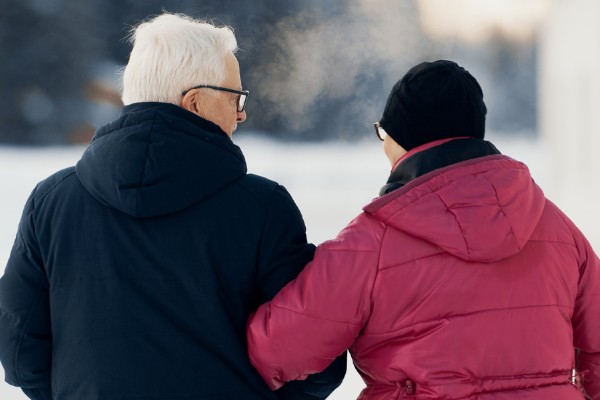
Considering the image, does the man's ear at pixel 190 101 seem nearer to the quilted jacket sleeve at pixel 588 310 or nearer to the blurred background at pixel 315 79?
the quilted jacket sleeve at pixel 588 310

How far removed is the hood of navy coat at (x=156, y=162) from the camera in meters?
1.13

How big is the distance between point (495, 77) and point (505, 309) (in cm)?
251

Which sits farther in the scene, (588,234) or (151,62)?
(588,234)

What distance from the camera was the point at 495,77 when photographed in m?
3.50

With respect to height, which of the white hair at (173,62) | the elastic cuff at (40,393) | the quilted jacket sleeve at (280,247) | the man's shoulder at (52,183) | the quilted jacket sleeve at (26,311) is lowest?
the elastic cuff at (40,393)

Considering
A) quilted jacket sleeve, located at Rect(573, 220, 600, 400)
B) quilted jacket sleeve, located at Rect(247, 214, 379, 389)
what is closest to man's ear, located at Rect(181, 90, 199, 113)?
quilted jacket sleeve, located at Rect(247, 214, 379, 389)

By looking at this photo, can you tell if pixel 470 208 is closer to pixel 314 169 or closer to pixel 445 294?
pixel 445 294

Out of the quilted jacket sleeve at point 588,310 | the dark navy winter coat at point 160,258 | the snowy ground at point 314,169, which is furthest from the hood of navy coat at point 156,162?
the snowy ground at point 314,169

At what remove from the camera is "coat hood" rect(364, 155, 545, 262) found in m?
1.10

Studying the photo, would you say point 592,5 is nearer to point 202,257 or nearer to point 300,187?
point 300,187

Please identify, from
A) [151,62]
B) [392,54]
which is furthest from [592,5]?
[151,62]

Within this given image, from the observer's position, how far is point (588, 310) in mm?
1254

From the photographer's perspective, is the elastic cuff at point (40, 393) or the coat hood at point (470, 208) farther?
the elastic cuff at point (40, 393)

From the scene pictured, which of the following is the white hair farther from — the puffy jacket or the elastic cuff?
the elastic cuff
